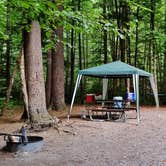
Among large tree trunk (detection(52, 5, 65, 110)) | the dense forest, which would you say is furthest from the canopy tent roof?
large tree trunk (detection(52, 5, 65, 110))

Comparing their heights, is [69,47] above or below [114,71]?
above

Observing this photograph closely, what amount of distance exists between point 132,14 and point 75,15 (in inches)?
678

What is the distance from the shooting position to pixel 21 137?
24.4ft

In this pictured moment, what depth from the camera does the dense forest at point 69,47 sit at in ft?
30.5

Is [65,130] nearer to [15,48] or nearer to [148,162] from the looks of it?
[148,162]

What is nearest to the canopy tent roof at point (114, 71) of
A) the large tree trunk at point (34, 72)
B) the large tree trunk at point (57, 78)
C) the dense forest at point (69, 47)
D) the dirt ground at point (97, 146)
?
the dense forest at point (69, 47)

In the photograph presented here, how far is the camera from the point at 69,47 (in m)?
15.9

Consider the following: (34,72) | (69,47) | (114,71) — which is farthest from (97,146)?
(69,47)

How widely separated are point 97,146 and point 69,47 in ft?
27.5

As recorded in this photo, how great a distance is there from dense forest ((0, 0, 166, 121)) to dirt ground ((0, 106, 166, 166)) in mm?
1623

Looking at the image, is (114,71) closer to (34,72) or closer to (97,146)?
(34,72)

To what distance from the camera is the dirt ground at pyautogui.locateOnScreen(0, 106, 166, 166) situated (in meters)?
6.65

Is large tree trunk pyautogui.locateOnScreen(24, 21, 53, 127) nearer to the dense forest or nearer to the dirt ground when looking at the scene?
the dense forest

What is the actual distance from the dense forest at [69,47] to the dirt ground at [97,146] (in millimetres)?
1623
